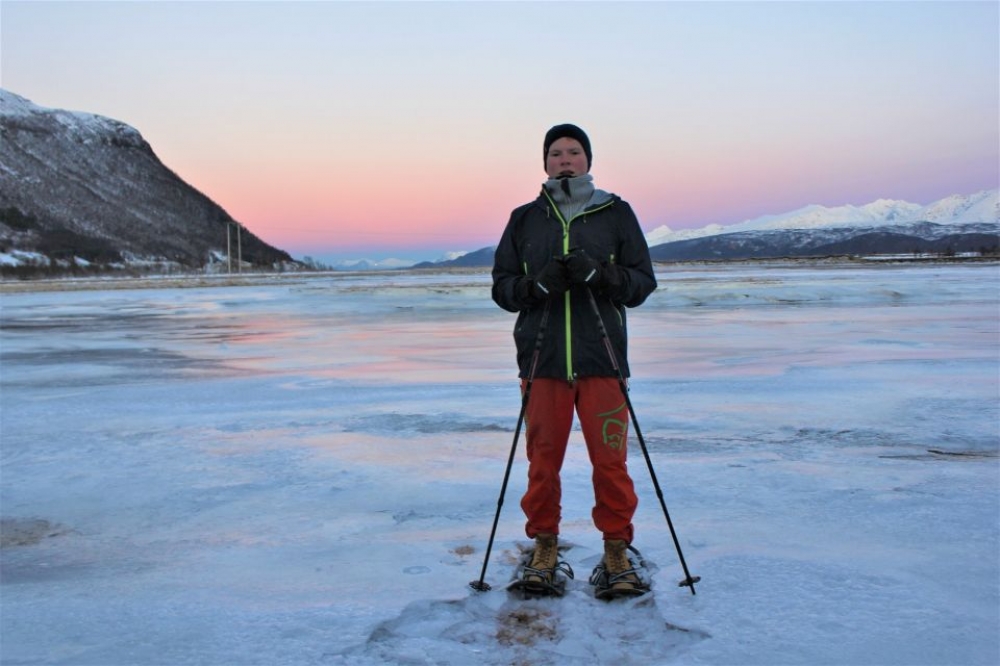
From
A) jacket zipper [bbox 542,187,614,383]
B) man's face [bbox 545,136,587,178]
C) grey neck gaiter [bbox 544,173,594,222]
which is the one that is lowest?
jacket zipper [bbox 542,187,614,383]

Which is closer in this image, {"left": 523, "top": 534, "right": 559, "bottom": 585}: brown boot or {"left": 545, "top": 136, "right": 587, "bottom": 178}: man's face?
{"left": 523, "top": 534, "right": 559, "bottom": 585}: brown boot

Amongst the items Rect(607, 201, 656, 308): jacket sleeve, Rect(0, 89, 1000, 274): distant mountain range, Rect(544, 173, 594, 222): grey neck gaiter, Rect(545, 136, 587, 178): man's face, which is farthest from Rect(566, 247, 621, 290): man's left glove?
Rect(0, 89, 1000, 274): distant mountain range

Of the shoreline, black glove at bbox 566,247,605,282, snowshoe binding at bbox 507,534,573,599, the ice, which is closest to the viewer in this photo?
the ice

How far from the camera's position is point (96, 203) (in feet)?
506

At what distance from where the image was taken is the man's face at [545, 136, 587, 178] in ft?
12.0

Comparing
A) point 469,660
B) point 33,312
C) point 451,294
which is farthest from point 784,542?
point 451,294

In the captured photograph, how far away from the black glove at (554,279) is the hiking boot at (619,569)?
1.08 metres

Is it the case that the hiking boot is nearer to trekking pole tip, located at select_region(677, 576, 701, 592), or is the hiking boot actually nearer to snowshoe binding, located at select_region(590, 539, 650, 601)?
snowshoe binding, located at select_region(590, 539, 650, 601)

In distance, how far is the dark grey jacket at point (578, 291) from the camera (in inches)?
139

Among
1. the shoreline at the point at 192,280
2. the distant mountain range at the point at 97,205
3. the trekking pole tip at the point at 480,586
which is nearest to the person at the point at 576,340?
the trekking pole tip at the point at 480,586

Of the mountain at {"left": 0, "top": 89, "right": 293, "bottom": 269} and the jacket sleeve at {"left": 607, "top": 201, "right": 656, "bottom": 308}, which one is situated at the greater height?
the mountain at {"left": 0, "top": 89, "right": 293, "bottom": 269}

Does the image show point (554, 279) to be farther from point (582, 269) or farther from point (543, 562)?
point (543, 562)

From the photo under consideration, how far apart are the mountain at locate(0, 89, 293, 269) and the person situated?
129 metres

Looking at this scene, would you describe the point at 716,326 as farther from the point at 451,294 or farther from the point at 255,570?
the point at 451,294
